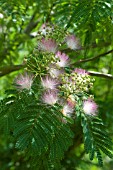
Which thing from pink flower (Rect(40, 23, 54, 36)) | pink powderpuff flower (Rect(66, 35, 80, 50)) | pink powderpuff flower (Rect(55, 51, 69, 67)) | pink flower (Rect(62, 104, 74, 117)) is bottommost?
pink flower (Rect(62, 104, 74, 117))

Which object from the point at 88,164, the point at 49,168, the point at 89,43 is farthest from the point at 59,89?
the point at 88,164

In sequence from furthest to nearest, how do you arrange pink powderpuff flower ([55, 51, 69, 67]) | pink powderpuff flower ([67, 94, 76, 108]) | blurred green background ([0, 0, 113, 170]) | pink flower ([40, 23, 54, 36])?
blurred green background ([0, 0, 113, 170])
pink flower ([40, 23, 54, 36])
pink powderpuff flower ([55, 51, 69, 67])
pink powderpuff flower ([67, 94, 76, 108])

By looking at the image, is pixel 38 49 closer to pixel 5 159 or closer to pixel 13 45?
pixel 13 45

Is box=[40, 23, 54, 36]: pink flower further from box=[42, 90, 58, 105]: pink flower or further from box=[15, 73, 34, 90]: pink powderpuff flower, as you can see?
box=[42, 90, 58, 105]: pink flower

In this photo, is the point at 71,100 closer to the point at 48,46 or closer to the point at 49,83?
the point at 49,83

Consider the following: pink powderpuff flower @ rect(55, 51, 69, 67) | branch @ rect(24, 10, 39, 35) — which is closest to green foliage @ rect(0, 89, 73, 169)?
pink powderpuff flower @ rect(55, 51, 69, 67)

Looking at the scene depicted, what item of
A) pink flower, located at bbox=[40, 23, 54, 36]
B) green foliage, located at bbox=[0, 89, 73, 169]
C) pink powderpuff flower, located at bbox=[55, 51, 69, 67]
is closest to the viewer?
green foliage, located at bbox=[0, 89, 73, 169]

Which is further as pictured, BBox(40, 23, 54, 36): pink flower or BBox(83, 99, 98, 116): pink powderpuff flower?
BBox(40, 23, 54, 36): pink flower
